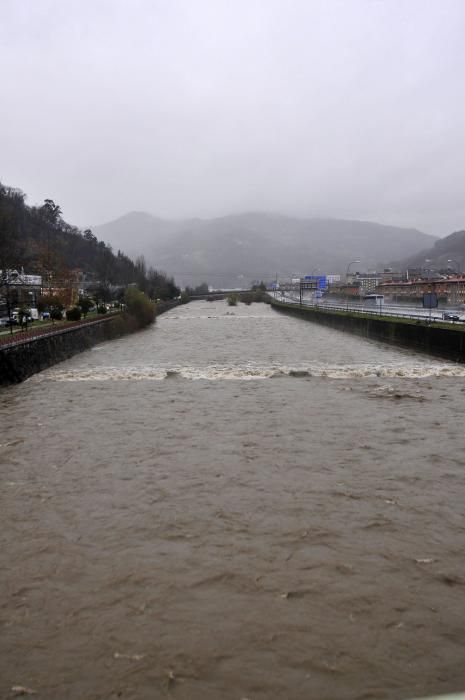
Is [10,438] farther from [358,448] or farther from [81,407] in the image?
[358,448]

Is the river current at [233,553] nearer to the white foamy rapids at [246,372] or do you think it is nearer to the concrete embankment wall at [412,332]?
the white foamy rapids at [246,372]

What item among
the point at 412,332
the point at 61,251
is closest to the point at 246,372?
the point at 412,332

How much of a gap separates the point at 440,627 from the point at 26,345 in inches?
1011

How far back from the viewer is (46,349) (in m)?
31.9

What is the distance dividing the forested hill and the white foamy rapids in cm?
4575

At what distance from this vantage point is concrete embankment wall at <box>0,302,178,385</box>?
2583 cm

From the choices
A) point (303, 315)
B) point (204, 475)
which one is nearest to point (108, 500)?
point (204, 475)

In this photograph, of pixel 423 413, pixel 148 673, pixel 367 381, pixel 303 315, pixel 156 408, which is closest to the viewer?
pixel 148 673

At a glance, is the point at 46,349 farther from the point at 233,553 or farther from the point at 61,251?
the point at 61,251

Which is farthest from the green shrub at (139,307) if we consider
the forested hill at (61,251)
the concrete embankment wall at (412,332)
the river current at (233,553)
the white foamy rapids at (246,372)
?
the river current at (233,553)

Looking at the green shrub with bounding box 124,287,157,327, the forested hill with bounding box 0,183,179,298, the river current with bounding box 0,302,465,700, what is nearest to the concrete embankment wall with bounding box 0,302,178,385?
the river current with bounding box 0,302,465,700

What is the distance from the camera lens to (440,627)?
21.2 ft

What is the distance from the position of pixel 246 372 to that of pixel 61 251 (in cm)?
11748

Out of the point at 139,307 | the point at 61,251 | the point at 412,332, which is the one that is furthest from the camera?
the point at 61,251
